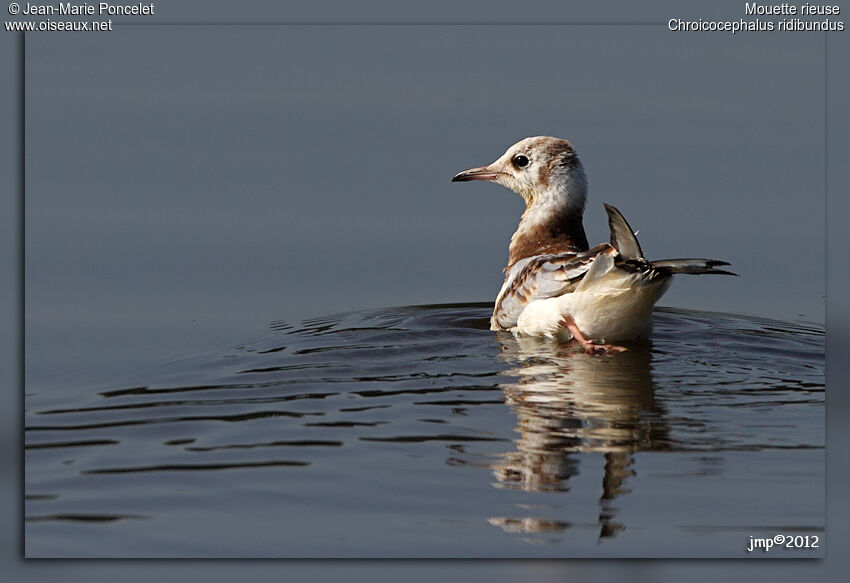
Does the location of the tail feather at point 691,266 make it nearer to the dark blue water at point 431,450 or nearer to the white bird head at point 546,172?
the dark blue water at point 431,450

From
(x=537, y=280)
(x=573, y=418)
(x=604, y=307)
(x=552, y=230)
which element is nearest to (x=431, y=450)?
(x=573, y=418)

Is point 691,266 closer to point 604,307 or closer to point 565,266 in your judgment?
point 604,307

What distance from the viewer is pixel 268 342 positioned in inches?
417

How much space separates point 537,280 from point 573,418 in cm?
257

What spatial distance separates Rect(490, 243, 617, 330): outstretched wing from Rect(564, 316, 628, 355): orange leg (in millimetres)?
254

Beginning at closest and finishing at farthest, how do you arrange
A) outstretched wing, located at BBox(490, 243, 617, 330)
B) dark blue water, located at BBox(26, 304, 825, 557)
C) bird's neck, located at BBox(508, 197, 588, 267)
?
1. dark blue water, located at BBox(26, 304, 825, 557)
2. outstretched wing, located at BBox(490, 243, 617, 330)
3. bird's neck, located at BBox(508, 197, 588, 267)

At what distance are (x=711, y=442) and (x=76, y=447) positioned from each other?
3823 mm

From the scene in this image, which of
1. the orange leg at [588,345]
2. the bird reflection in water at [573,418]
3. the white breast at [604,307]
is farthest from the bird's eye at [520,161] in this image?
the orange leg at [588,345]

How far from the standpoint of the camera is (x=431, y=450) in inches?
297

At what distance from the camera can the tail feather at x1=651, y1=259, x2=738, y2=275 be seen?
29.2 feet

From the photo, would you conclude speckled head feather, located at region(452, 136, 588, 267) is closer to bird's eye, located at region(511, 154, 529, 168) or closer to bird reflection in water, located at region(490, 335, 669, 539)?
bird's eye, located at region(511, 154, 529, 168)

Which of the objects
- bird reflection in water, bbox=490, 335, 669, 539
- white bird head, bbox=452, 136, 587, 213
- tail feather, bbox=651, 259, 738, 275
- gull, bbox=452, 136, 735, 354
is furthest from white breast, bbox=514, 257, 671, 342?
white bird head, bbox=452, 136, 587, 213

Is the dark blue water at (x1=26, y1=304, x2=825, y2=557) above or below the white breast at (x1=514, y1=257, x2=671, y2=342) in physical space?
below

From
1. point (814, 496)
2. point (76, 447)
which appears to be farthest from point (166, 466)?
point (814, 496)
